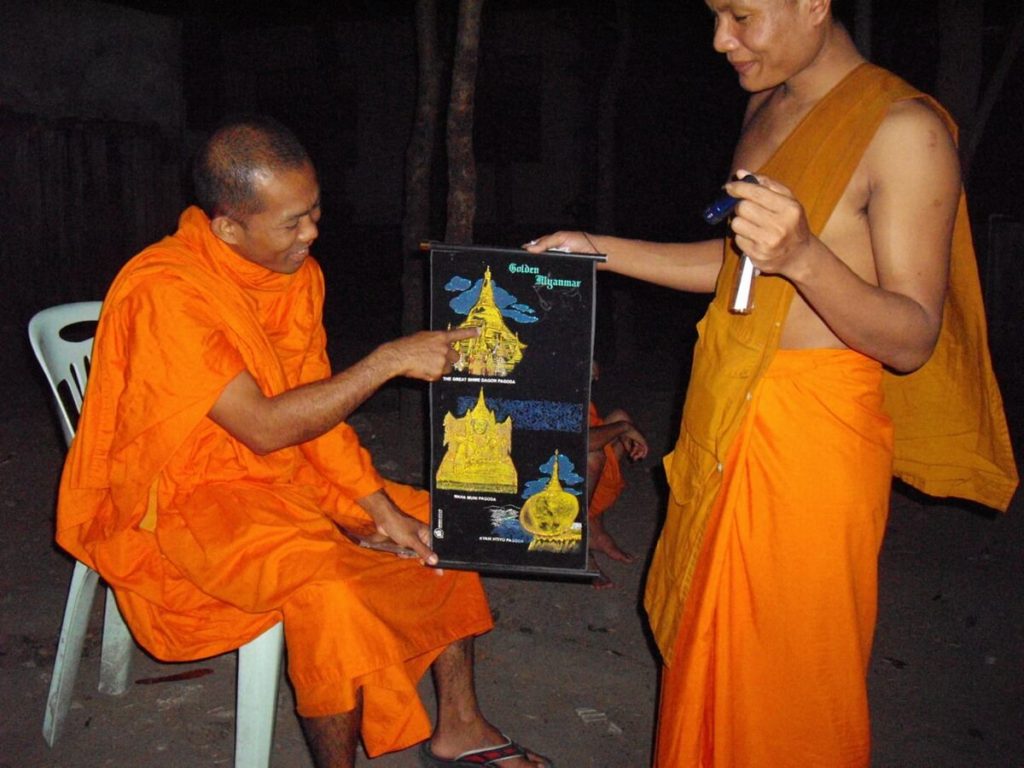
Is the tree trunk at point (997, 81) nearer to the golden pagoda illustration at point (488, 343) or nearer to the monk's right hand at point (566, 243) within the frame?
the monk's right hand at point (566, 243)

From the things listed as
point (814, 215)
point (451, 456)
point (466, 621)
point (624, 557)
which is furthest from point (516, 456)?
point (624, 557)

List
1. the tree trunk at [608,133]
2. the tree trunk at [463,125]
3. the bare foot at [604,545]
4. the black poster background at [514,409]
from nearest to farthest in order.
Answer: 1. the black poster background at [514,409]
2. the bare foot at [604,545]
3. the tree trunk at [463,125]
4. the tree trunk at [608,133]

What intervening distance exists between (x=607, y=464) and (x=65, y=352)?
85.6 inches

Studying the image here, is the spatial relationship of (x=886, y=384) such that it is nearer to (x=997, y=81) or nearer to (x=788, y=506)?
(x=788, y=506)

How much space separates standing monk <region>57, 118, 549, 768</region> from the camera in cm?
244

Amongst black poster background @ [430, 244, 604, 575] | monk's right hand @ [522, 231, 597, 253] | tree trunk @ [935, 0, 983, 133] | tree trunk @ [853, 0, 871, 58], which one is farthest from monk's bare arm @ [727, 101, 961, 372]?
tree trunk @ [935, 0, 983, 133]

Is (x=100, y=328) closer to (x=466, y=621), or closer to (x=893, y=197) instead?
(x=466, y=621)

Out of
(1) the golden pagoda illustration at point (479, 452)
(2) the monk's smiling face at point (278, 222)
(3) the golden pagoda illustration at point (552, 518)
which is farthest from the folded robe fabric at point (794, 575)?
(2) the monk's smiling face at point (278, 222)

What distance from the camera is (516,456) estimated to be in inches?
95.3

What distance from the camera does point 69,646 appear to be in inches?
119

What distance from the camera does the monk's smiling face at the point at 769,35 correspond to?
199cm

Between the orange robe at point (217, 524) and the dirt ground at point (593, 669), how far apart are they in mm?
680

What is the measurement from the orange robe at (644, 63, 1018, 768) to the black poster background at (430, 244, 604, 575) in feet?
0.93

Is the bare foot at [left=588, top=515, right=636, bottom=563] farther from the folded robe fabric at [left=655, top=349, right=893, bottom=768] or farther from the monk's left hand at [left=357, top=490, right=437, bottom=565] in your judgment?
the folded robe fabric at [left=655, top=349, right=893, bottom=768]
